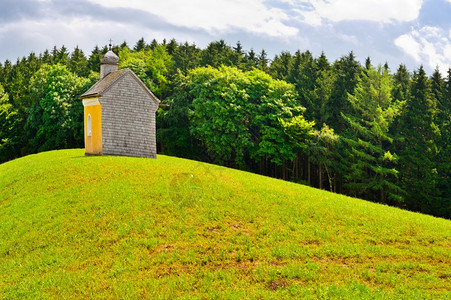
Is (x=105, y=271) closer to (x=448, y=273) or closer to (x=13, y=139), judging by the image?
(x=448, y=273)

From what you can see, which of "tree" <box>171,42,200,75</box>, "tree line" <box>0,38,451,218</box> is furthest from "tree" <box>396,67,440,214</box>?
"tree" <box>171,42,200,75</box>

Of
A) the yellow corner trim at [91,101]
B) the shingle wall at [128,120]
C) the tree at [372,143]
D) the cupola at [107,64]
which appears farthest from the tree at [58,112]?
the tree at [372,143]

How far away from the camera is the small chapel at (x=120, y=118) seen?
33375 mm

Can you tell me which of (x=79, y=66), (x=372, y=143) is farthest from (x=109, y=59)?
(x=79, y=66)

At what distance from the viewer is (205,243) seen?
16.3 m

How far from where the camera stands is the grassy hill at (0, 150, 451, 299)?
1340cm

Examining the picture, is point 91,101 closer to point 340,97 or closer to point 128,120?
point 128,120

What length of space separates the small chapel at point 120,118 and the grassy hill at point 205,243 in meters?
8.67

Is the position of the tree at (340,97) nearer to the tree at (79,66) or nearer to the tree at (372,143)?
the tree at (372,143)

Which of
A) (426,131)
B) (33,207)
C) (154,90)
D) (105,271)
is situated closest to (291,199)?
(105,271)

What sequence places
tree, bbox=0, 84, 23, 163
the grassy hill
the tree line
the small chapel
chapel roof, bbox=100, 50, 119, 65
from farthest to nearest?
tree, bbox=0, 84, 23, 163 → the tree line → chapel roof, bbox=100, 50, 119, 65 → the small chapel → the grassy hill

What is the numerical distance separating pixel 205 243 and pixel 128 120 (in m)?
20.5

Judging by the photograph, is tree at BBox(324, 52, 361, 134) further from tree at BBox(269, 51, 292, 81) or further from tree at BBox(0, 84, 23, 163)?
tree at BBox(0, 84, 23, 163)

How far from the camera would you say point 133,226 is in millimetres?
18078
